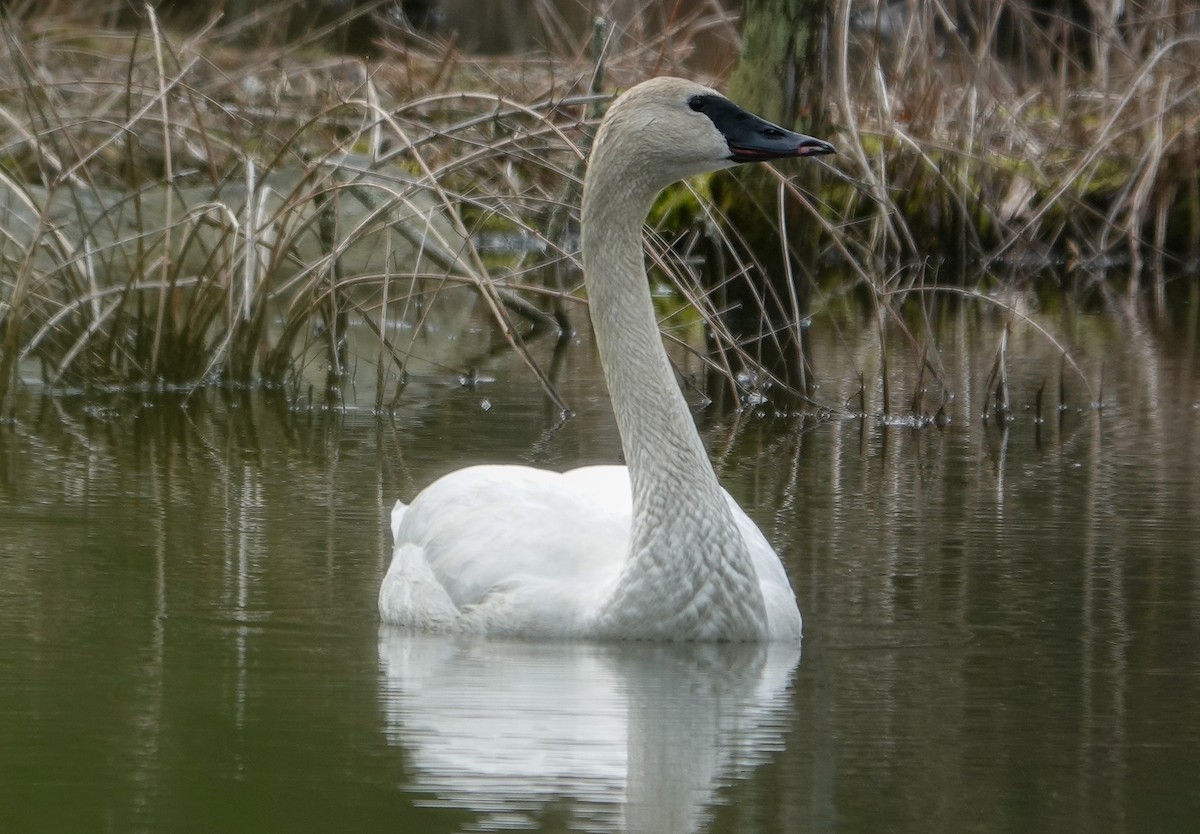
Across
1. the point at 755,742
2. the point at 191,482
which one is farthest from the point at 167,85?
the point at 755,742

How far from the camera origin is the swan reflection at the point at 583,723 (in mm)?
3830

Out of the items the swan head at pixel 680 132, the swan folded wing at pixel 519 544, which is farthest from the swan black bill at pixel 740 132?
the swan folded wing at pixel 519 544

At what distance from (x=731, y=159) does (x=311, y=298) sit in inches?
141

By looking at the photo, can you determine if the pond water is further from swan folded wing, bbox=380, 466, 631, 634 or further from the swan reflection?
swan folded wing, bbox=380, 466, 631, 634

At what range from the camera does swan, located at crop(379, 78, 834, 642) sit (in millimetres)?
5172

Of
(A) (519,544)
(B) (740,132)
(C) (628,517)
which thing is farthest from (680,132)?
(A) (519,544)

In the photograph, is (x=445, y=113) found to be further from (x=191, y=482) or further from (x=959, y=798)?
(x=959, y=798)

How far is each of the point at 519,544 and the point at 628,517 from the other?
362 mm

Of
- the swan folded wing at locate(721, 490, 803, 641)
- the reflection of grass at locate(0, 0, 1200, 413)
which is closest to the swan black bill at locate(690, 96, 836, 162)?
the swan folded wing at locate(721, 490, 803, 641)

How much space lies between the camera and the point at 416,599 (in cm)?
551

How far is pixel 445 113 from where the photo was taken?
14.9 meters

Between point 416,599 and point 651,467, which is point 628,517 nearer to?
point 651,467

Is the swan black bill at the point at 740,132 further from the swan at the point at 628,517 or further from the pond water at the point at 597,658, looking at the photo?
the pond water at the point at 597,658

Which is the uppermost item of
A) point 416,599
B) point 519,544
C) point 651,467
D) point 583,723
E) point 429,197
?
point 429,197
